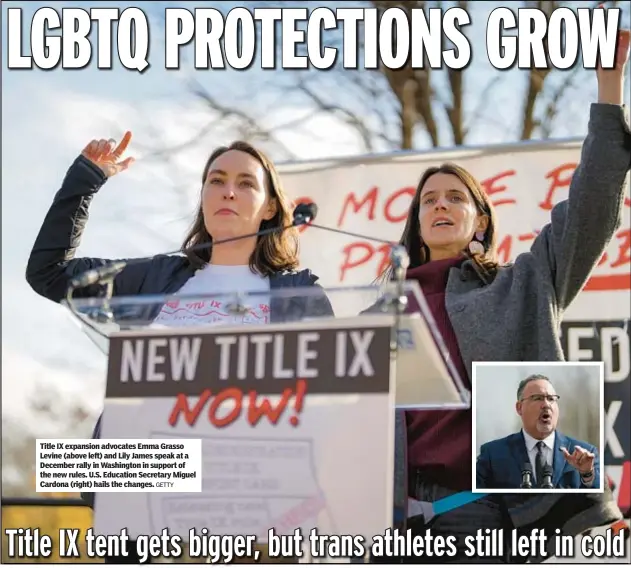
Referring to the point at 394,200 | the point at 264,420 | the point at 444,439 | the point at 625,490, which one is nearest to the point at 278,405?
the point at 264,420

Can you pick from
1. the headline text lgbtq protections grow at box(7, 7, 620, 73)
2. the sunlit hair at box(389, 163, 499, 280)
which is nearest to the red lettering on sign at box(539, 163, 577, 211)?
the headline text lgbtq protections grow at box(7, 7, 620, 73)

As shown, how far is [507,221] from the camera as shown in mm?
3189

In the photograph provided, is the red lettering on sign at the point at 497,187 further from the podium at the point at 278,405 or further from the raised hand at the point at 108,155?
the podium at the point at 278,405

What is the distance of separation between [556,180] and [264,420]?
212cm

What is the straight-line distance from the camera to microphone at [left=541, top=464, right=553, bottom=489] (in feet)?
5.76

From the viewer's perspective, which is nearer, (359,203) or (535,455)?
(535,455)

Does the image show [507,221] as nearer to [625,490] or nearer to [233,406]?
[625,490]

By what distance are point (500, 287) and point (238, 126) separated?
4003 mm

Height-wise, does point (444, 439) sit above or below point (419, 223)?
below

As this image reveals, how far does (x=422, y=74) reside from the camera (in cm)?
552

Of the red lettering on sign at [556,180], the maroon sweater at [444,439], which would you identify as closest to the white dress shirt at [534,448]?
the maroon sweater at [444,439]

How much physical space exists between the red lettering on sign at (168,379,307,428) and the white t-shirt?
0.12 meters

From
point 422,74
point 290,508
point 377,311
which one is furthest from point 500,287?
point 422,74

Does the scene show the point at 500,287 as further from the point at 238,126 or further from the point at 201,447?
the point at 238,126
